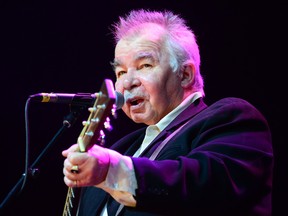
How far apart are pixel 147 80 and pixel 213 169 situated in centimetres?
111

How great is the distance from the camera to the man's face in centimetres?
274

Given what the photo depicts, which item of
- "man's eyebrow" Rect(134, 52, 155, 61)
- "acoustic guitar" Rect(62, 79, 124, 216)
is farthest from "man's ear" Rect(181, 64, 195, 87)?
"acoustic guitar" Rect(62, 79, 124, 216)

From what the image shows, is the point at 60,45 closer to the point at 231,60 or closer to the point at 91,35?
the point at 91,35

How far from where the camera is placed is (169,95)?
2795 mm

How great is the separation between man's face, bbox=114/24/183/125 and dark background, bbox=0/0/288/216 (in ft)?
3.33

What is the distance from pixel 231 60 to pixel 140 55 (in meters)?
1.21

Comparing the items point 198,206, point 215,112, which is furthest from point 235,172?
point 215,112

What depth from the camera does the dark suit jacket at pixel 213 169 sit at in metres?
1.62

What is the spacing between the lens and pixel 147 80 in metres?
2.72

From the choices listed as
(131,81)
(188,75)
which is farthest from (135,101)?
(188,75)

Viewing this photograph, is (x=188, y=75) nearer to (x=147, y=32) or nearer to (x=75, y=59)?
(x=147, y=32)

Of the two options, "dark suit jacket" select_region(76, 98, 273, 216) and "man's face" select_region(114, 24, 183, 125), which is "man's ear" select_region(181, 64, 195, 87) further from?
"dark suit jacket" select_region(76, 98, 273, 216)

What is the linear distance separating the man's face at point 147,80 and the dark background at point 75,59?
1015 millimetres

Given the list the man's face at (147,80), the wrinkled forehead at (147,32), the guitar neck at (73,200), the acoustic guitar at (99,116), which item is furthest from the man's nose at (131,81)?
the acoustic guitar at (99,116)
